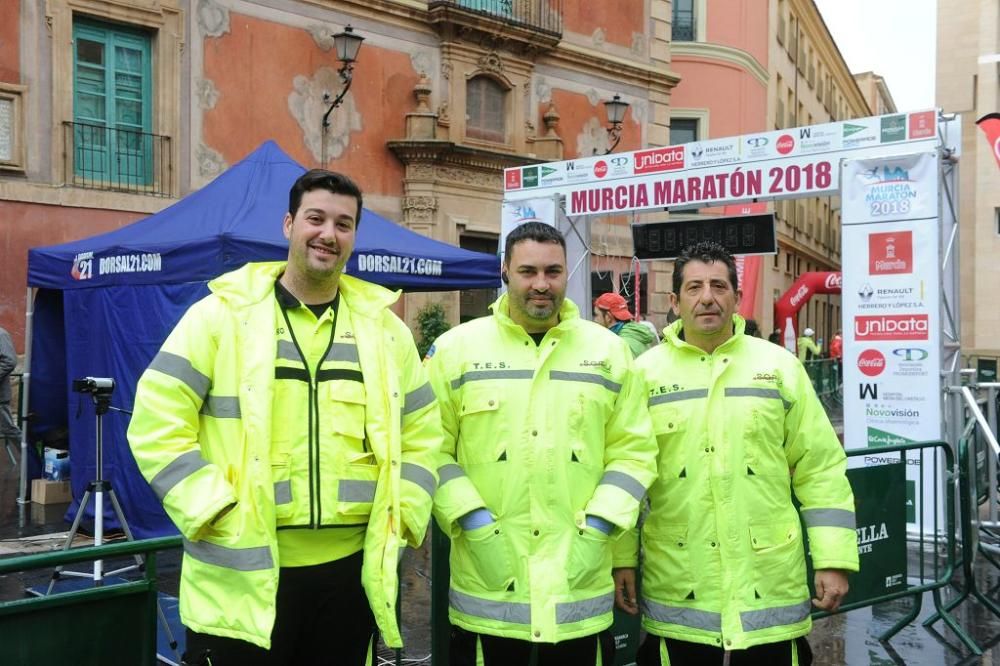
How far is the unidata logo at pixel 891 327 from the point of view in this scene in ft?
27.4

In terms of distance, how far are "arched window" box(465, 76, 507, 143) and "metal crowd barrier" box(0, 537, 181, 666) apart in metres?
17.1

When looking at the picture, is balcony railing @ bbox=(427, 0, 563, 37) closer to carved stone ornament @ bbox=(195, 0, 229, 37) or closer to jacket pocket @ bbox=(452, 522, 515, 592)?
carved stone ornament @ bbox=(195, 0, 229, 37)

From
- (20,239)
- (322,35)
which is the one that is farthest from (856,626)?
(322,35)

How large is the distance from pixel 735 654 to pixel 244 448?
1.83 meters

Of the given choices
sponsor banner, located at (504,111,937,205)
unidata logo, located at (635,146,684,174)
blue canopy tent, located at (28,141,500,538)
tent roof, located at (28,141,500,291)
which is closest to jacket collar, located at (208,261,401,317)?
tent roof, located at (28,141,500,291)

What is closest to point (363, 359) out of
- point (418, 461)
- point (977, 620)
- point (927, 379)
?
point (418, 461)

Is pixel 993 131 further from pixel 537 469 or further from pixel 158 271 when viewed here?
pixel 537 469

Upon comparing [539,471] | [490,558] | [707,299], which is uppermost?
[707,299]

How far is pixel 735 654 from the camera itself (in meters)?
3.29

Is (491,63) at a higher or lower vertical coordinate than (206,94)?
higher

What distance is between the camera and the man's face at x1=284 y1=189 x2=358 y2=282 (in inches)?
112

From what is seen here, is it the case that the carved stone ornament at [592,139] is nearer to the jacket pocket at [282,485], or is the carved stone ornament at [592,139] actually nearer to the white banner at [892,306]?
the white banner at [892,306]

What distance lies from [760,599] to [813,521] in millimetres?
360

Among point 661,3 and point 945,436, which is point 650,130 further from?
point 945,436
